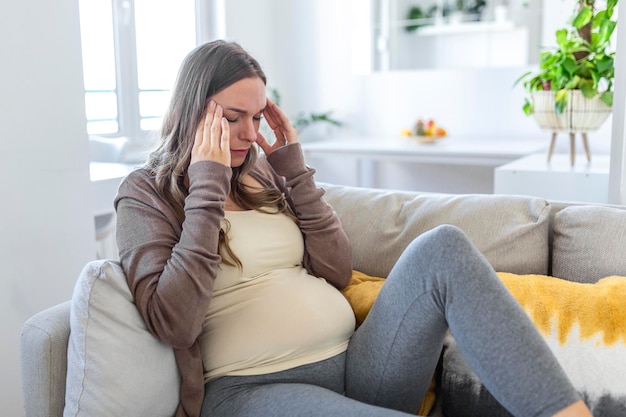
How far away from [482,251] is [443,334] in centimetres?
36

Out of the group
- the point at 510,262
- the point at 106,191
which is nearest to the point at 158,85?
the point at 106,191

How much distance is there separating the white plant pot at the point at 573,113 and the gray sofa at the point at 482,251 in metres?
0.78

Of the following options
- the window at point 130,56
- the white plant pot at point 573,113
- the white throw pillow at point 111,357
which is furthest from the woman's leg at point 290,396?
the window at point 130,56

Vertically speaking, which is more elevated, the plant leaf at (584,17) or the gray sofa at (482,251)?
the plant leaf at (584,17)

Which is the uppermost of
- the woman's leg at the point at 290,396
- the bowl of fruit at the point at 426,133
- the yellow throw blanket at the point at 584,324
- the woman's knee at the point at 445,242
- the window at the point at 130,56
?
the window at the point at 130,56

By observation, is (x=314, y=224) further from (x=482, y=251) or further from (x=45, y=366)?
(x=45, y=366)

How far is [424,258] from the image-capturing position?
1.23 metres

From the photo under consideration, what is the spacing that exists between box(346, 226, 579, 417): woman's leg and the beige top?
77mm

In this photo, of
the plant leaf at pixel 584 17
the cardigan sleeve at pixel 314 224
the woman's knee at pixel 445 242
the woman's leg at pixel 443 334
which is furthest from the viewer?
the plant leaf at pixel 584 17

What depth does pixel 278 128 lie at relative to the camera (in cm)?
165

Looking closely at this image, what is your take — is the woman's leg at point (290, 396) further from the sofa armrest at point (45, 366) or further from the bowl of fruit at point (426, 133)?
the bowl of fruit at point (426, 133)

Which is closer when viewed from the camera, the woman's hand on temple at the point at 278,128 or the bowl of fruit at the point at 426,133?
the woman's hand on temple at the point at 278,128

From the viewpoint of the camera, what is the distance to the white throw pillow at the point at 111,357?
47.6 inches

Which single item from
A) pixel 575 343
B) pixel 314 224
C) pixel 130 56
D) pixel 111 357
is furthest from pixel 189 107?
pixel 130 56
